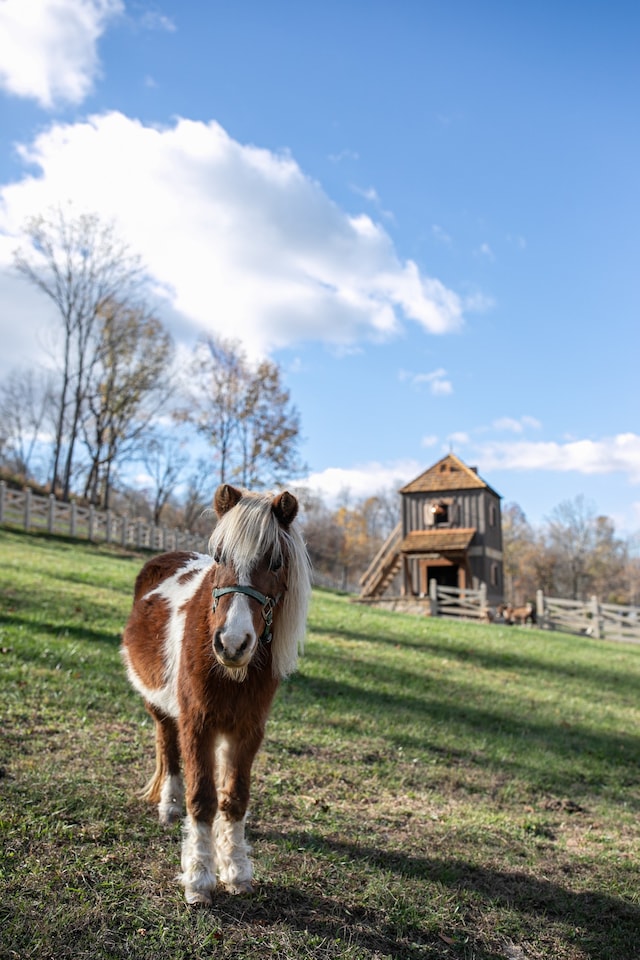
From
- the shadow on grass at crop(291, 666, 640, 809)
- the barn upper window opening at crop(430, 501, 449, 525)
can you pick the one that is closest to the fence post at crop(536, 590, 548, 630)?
the barn upper window opening at crop(430, 501, 449, 525)

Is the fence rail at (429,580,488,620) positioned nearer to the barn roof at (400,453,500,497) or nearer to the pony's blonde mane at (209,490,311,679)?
the barn roof at (400,453,500,497)

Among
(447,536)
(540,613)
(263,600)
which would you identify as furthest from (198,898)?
(447,536)

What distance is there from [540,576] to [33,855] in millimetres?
64625

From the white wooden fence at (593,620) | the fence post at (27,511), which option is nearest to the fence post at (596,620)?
the white wooden fence at (593,620)

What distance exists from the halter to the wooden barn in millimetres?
27573

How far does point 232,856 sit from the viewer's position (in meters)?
3.78

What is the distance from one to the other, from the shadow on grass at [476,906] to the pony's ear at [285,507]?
2.06m

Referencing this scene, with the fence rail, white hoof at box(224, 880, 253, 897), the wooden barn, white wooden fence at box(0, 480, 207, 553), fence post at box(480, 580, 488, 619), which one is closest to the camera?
white hoof at box(224, 880, 253, 897)

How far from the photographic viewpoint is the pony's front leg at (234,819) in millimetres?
3758

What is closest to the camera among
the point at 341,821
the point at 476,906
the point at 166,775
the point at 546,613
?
the point at 476,906

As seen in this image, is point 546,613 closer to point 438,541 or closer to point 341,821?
point 438,541

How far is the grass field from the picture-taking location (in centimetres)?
346

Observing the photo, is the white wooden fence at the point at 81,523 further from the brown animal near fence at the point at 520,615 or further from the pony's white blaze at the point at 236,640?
the pony's white blaze at the point at 236,640

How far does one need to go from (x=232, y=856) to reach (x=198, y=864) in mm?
237
